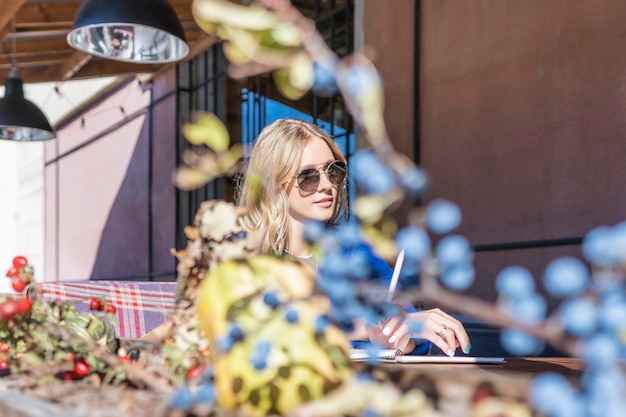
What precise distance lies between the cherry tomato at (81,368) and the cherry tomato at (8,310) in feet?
0.52

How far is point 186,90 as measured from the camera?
6949 millimetres

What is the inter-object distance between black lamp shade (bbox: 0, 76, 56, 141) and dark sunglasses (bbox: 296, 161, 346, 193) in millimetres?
3164

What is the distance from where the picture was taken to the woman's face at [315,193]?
1.94m

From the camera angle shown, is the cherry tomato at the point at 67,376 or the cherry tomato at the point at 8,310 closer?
the cherry tomato at the point at 67,376

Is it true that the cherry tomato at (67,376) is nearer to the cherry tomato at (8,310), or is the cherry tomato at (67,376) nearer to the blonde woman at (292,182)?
the cherry tomato at (8,310)

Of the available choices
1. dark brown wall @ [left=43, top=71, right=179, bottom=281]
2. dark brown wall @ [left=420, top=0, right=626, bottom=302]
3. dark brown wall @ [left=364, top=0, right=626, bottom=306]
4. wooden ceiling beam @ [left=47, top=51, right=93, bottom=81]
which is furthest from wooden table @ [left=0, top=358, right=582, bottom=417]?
wooden ceiling beam @ [left=47, top=51, right=93, bottom=81]

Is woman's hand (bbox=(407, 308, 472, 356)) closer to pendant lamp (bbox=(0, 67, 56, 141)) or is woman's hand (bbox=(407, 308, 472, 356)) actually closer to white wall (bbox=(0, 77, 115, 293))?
pendant lamp (bbox=(0, 67, 56, 141))

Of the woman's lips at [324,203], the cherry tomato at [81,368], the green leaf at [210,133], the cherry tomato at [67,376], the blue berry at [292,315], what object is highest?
the woman's lips at [324,203]

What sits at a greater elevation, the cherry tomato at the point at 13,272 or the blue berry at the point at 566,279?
the blue berry at the point at 566,279

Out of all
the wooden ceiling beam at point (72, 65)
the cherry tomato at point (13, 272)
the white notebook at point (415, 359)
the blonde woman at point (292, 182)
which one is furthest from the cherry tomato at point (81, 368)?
the wooden ceiling beam at point (72, 65)

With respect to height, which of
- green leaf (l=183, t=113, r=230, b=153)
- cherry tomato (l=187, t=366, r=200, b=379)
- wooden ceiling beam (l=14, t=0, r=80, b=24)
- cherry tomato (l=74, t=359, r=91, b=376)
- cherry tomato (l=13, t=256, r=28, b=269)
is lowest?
cherry tomato (l=74, t=359, r=91, b=376)

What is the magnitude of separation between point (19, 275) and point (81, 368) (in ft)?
0.93

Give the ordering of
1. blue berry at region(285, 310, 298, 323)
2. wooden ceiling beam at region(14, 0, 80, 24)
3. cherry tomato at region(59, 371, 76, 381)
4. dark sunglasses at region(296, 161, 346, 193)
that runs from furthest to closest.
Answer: wooden ceiling beam at region(14, 0, 80, 24)
dark sunglasses at region(296, 161, 346, 193)
cherry tomato at region(59, 371, 76, 381)
blue berry at region(285, 310, 298, 323)

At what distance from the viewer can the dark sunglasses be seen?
1.91 metres
